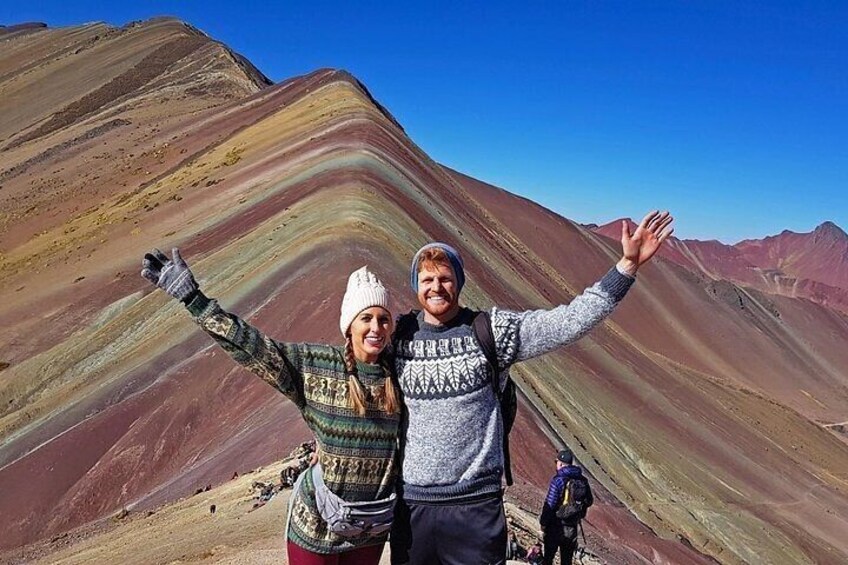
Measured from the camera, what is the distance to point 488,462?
10.7 feet

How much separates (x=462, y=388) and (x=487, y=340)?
21cm

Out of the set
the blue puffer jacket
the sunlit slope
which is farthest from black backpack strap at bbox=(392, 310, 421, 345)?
the sunlit slope

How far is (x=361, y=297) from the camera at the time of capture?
331 cm

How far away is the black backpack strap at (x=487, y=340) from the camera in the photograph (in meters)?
3.23

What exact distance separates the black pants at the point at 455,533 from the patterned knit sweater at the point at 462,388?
0.16ft

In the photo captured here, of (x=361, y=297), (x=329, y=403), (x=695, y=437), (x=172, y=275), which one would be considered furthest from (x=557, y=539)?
(x=695, y=437)

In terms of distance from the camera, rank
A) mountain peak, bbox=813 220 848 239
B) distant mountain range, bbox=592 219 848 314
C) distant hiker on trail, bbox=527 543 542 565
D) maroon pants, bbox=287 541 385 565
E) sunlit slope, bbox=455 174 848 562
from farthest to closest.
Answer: mountain peak, bbox=813 220 848 239
distant mountain range, bbox=592 219 848 314
sunlit slope, bbox=455 174 848 562
distant hiker on trail, bbox=527 543 542 565
maroon pants, bbox=287 541 385 565

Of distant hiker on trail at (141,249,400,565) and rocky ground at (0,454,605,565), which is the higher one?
distant hiker on trail at (141,249,400,565)

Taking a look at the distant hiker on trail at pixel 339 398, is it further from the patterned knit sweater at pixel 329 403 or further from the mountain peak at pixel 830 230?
the mountain peak at pixel 830 230

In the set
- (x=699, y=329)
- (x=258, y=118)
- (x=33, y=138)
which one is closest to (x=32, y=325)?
(x=258, y=118)

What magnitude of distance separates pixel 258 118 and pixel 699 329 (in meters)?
31.2

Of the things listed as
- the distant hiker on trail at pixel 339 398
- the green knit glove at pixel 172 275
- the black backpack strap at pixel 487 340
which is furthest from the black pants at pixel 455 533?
the green knit glove at pixel 172 275

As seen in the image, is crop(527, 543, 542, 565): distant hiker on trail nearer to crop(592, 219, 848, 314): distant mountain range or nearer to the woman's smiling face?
the woman's smiling face

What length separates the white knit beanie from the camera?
330cm
